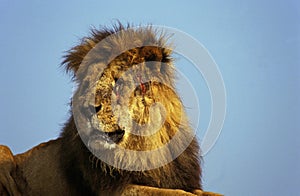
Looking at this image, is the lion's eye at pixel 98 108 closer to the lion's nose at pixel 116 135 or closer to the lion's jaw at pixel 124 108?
the lion's jaw at pixel 124 108

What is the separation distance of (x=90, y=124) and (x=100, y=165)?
0.57 m

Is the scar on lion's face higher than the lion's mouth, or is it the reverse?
the scar on lion's face

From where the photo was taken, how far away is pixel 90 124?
6027 millimetres

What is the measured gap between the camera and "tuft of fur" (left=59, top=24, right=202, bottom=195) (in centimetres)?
603

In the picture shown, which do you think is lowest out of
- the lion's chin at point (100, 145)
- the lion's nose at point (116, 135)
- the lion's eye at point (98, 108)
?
the lion's chin at point (100, 145)

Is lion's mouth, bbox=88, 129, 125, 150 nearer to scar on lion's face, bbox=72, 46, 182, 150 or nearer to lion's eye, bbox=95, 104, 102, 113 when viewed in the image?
scar on lion's face, bbox=72, 46, 182, 150

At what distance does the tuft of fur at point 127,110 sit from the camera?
237 inches

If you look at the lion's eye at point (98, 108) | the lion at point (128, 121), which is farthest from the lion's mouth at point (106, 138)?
the lion's eye at point (98, 108)

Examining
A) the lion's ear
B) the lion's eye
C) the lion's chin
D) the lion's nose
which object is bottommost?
the lion's chin

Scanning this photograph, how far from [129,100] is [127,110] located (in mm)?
134

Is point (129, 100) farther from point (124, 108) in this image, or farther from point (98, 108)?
point (98, 108)

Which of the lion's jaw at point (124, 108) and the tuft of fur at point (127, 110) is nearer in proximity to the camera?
the lion's jaw at point (124, 108)

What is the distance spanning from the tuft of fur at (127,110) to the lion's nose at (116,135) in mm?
33

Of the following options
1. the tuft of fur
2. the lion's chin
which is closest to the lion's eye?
the tuft of fur
